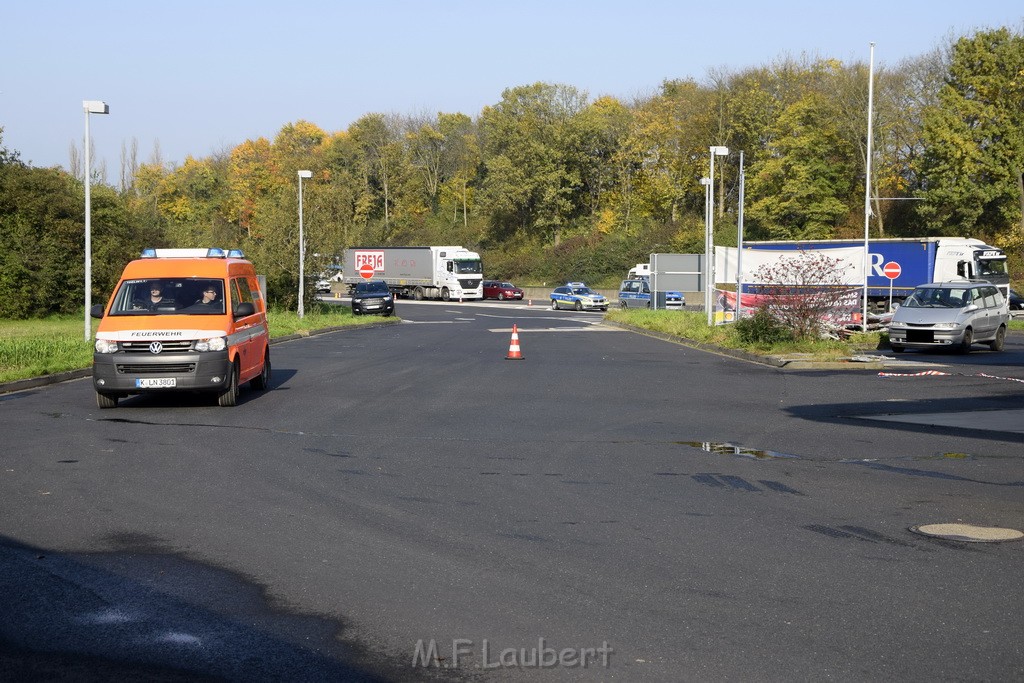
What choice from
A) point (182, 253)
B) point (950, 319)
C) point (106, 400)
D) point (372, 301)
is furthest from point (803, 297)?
point (372, 301)

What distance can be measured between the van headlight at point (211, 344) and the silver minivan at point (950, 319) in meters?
18.4

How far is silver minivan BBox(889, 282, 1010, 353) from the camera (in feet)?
91.1

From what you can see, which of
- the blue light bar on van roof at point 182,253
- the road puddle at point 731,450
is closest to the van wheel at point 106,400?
the blue light bar on van roof at point 182,253

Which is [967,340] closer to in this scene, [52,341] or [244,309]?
[244,309]

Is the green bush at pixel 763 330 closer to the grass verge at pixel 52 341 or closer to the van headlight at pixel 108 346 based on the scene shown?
the grass verge at pixel 52 341

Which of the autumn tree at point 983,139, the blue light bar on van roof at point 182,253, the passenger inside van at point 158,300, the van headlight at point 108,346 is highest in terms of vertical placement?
the autumn tree at point 983,139

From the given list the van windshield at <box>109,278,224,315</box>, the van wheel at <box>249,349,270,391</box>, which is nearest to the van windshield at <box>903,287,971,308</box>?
the van wheel at <box>249,349,270,391</box>

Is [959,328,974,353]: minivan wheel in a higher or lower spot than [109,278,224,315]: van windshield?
lower

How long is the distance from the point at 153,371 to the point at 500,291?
2705 inches

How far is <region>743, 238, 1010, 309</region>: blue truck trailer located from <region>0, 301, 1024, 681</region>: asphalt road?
3317 centimetres

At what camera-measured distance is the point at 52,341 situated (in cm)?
2556

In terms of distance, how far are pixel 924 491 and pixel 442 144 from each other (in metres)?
102

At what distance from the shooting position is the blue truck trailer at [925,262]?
155ft

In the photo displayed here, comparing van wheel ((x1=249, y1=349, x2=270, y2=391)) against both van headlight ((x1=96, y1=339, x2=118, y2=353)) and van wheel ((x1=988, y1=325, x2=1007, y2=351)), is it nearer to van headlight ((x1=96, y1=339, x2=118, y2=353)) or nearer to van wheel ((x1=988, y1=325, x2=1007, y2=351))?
van headlight ((x1=96, y1=339, x2=118, y2=353))
